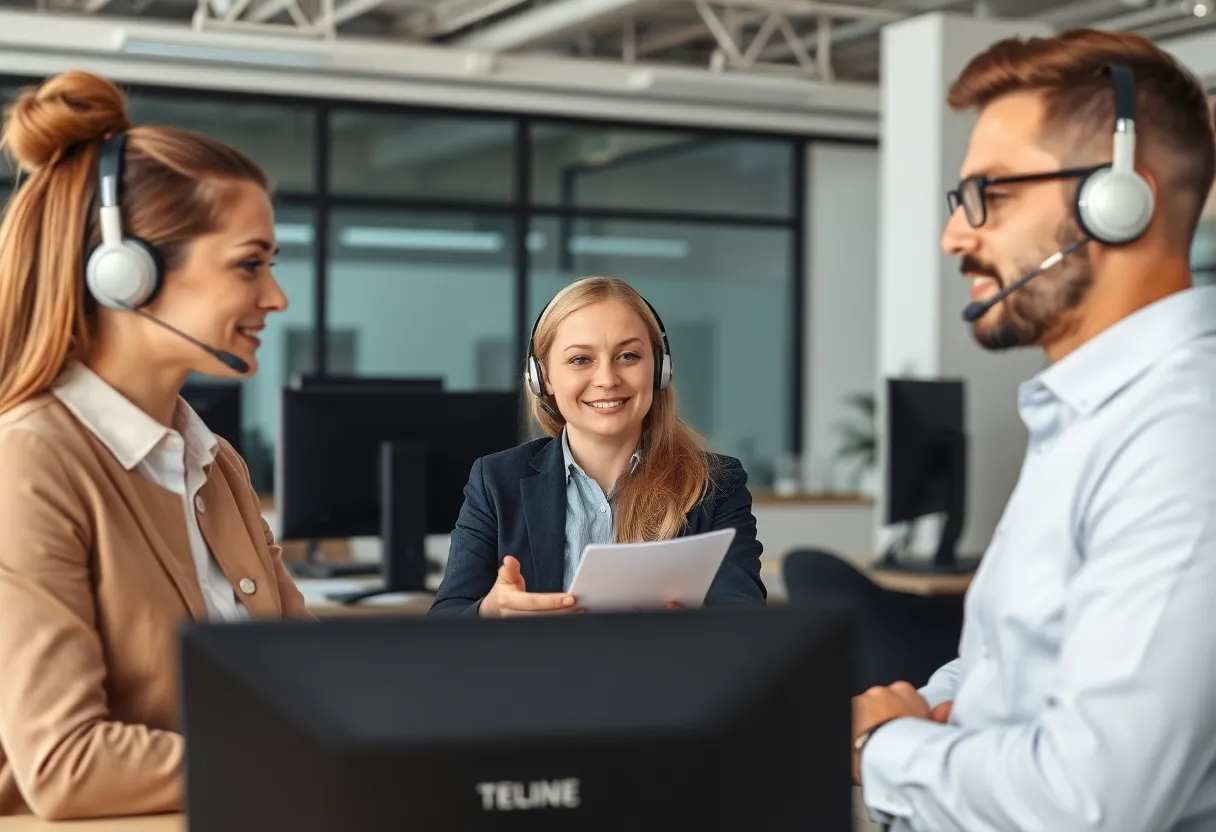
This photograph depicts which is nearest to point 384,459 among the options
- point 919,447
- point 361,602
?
point 361,602

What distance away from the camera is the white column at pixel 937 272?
260 inches

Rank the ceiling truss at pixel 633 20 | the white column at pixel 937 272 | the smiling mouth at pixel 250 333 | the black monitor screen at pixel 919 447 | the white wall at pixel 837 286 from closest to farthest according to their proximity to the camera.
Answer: the smiling mouth at pixel 250 333 < the black monitor screen at pixel 919 447 < the white column at pixel 937 272 < the ceiling truss at pixel 633 20 < the white wall at pixel 837 286

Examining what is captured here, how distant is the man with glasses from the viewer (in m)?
1.21

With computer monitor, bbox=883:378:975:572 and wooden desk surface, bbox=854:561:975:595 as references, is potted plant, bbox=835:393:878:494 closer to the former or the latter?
computer monitor, bbox=883:378:975:572

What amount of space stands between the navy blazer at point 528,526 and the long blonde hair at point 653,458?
0.03m

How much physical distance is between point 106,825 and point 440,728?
2.37 feet

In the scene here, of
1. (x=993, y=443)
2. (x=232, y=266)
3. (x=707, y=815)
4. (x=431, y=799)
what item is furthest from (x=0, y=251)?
(x=993, y=443)

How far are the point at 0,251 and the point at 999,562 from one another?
1.12m

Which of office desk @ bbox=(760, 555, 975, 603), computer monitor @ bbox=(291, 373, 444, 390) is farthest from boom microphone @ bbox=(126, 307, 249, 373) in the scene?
office desk @ bbox=(760, 555, 975, 603)

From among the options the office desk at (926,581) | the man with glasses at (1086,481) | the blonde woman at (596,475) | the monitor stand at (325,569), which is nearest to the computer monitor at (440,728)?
the man with glasses at (1086,481)

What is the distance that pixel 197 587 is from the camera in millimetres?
1776

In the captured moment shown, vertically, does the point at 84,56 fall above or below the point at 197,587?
above

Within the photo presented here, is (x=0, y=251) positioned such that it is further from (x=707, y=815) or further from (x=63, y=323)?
(x=707, y=815)

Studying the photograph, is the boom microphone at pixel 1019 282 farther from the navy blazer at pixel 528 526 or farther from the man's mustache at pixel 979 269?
the navy blazer at pixel 528 526
